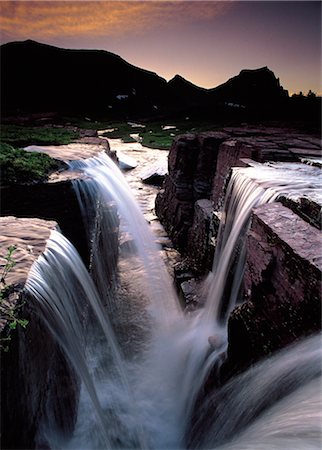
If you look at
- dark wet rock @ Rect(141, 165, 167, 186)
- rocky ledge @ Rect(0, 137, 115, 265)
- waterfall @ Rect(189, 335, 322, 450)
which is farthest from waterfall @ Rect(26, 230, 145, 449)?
dark wet rock @ Rect(141, 165, 167, 186)

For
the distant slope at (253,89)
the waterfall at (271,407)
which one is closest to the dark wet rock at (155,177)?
the waterfall at (271,407)

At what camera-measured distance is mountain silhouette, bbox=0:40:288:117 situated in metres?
35.6

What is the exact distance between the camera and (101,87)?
42.0m

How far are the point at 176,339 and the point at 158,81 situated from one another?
1835 inches

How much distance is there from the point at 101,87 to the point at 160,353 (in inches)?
1635

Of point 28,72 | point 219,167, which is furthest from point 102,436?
point 28,72

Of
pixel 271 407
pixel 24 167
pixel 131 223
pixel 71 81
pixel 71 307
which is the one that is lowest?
pixel 131 223

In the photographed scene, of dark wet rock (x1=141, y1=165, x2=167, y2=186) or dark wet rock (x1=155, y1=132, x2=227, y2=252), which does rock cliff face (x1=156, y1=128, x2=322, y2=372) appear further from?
dark wet rock (x1=141, y1=165, x2=167, y2=186)

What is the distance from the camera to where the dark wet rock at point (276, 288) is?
9.58 ft

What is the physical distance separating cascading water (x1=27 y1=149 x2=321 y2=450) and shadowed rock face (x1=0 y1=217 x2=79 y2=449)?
149 millimetres

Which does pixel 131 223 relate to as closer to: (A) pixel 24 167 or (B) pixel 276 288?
(A) pixel 24 167


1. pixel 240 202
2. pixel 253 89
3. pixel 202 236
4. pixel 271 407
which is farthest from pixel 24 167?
pixel 253 89

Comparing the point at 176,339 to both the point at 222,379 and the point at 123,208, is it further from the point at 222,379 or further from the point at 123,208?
the point at 123,208

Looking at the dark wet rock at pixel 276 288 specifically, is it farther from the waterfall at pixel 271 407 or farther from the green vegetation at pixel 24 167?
the green vegetation at pixel 24 167
